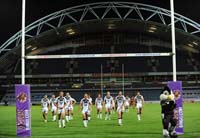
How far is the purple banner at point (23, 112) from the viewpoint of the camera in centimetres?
1256

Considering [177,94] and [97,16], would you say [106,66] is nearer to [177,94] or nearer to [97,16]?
[97,16]

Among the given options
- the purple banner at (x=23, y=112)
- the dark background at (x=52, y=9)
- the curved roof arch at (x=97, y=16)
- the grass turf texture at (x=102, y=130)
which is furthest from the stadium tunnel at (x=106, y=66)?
the purple banner at (x=23, y=112)

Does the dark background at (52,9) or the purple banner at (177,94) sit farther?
the dark background at (52,9)

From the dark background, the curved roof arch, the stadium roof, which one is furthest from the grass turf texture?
the stadium roof

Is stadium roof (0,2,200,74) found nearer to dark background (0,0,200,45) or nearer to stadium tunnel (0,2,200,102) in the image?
stadium tunnel (0,2,200,102)

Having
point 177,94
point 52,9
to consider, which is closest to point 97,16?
point 52,9

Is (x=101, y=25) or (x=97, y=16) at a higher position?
(x=101, y=25)

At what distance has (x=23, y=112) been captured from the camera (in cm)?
1259

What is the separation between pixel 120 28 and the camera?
163 feet

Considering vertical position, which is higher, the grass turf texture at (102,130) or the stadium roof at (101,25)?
the stadium roof at (101,25)

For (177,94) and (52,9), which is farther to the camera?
(52,9)

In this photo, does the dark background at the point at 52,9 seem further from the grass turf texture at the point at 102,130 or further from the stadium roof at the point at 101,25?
the grass turf texture at the point at 102,130

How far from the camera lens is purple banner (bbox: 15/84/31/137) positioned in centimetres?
1256

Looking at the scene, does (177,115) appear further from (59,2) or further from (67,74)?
(67,74)
